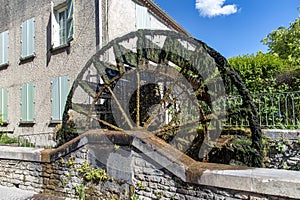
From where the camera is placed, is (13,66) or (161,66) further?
(13,66)

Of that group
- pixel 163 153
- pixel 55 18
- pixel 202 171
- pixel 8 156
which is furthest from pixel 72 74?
pixel 202 171

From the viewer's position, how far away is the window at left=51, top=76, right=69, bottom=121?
7844 millimetres

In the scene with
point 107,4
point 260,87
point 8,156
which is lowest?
point 8,156

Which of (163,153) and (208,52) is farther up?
(208,52)

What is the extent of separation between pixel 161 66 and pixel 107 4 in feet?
9.28

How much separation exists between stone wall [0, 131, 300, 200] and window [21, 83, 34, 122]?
143 inches

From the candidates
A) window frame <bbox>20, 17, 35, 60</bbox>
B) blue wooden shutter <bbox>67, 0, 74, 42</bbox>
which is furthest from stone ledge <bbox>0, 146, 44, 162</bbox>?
window frame <bbox>20, 17, 35, 60</bbox>

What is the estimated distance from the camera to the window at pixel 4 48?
996 cm

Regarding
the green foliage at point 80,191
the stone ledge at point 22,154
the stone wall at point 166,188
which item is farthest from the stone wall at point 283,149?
the stone ledge at point 22,154

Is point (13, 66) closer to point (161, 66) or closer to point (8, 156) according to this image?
point (8, 156)

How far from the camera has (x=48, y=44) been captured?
330 inches

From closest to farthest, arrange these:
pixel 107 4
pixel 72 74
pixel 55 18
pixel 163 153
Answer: pixel 163 153 → pixel 107 4 → pixel 72 74 → pixel 55 18

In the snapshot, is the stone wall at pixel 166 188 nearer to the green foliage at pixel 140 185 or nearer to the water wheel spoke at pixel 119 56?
the green foliage at pixel 140 185

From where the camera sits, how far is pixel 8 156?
518cm
